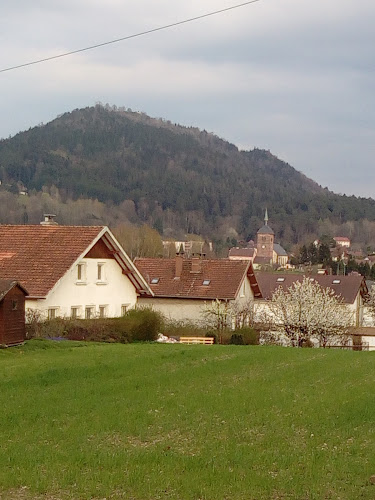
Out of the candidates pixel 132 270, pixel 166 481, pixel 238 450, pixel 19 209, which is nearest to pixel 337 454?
pixel 238 450

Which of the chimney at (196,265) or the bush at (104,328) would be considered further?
the chimney at (196,265)

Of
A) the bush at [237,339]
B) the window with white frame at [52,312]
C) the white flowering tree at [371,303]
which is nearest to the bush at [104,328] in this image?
the window with white frame at [52,312]

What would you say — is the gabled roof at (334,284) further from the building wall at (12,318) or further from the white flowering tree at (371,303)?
the building wall at (12,318)

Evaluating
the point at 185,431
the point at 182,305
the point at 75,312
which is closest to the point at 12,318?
the point at 75,312

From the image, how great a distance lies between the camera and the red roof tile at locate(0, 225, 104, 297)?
121 feet

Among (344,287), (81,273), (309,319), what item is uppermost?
(81,273)

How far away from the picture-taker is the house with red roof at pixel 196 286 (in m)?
49.9

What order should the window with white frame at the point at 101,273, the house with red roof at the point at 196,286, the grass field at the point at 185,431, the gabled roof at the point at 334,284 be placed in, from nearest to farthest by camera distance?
the grass field at the point at 185,431
the window with white frame at the point at 101,273
the house with red roof at the point at 196,286
the gabled roof at the point at 334,284

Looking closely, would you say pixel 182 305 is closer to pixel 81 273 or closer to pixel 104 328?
pixel 81 273

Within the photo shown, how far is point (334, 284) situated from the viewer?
231 ft

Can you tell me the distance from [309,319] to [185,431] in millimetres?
34628

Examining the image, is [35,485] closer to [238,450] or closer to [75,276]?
[238,450]

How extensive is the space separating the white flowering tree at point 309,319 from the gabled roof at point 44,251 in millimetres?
10673

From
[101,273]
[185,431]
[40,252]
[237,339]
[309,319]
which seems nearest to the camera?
[185,431]
